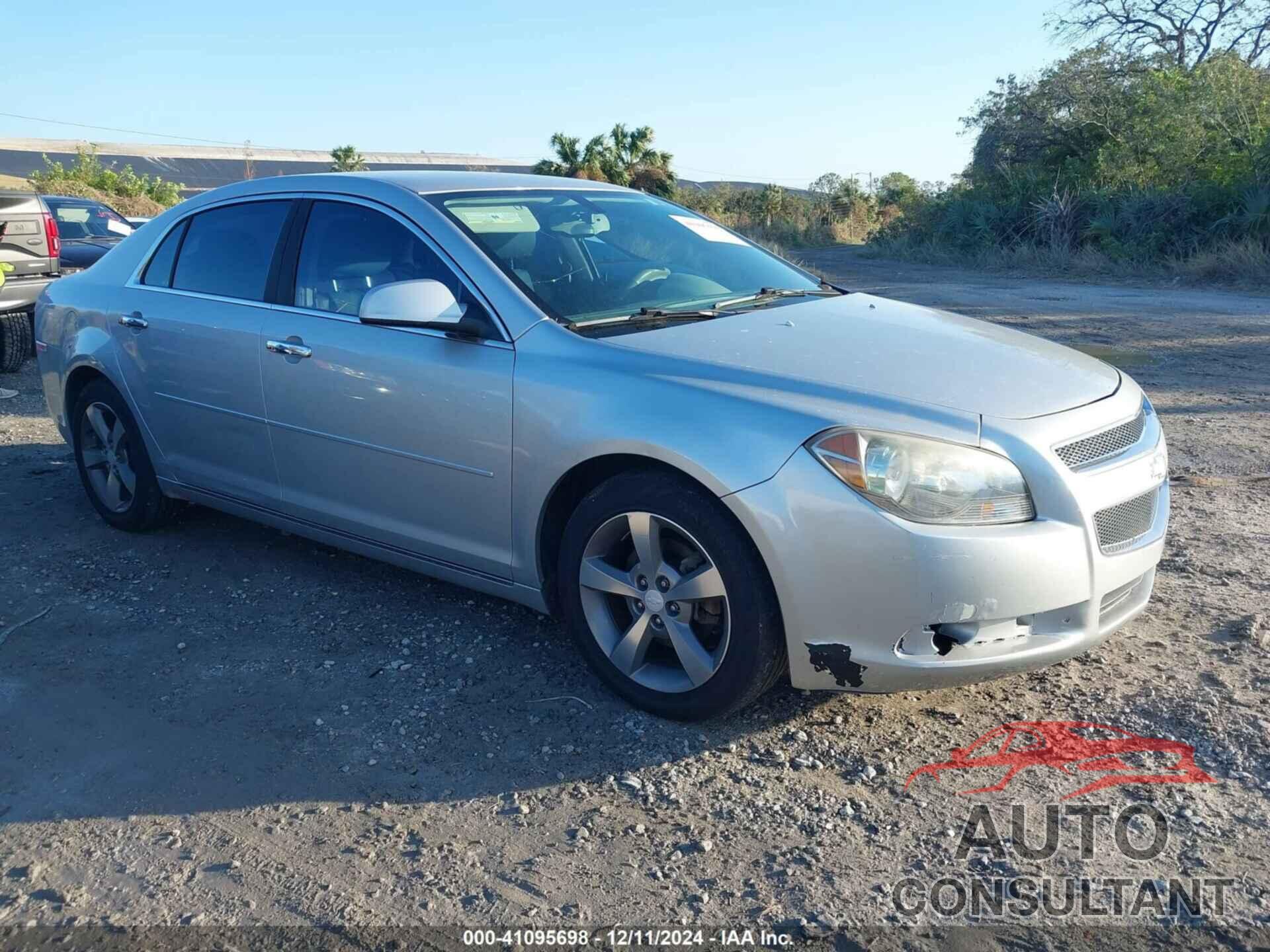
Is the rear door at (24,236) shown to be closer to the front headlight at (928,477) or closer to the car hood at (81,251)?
the car hood at (81,251)

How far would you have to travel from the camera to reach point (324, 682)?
3.84 metres

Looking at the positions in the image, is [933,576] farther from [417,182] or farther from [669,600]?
[417,182]

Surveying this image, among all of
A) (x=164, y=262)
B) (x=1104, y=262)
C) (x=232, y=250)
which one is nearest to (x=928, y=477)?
(x=232, y=250)

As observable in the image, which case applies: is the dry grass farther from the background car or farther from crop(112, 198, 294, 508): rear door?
crop(112, 198, 294, 508): rear door

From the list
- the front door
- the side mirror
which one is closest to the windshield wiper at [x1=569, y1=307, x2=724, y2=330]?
the front door

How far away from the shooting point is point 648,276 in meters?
4.21

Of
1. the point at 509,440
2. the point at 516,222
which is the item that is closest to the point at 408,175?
the point at 516,222

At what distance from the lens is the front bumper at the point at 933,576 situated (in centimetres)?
298

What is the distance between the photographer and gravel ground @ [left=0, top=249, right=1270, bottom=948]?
268cm

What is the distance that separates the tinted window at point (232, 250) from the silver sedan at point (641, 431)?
0.02 m

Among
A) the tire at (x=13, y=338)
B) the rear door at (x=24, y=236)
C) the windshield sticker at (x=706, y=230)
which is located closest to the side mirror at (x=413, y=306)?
the windshield sticker at (x=706, y=230)

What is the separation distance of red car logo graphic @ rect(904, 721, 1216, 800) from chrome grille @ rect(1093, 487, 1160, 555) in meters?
0.56

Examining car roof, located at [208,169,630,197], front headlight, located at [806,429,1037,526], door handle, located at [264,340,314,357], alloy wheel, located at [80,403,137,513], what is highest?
car roof, located at [208,169,630,197]

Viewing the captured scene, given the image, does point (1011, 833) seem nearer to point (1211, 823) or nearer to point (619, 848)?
point (1211, 823)
